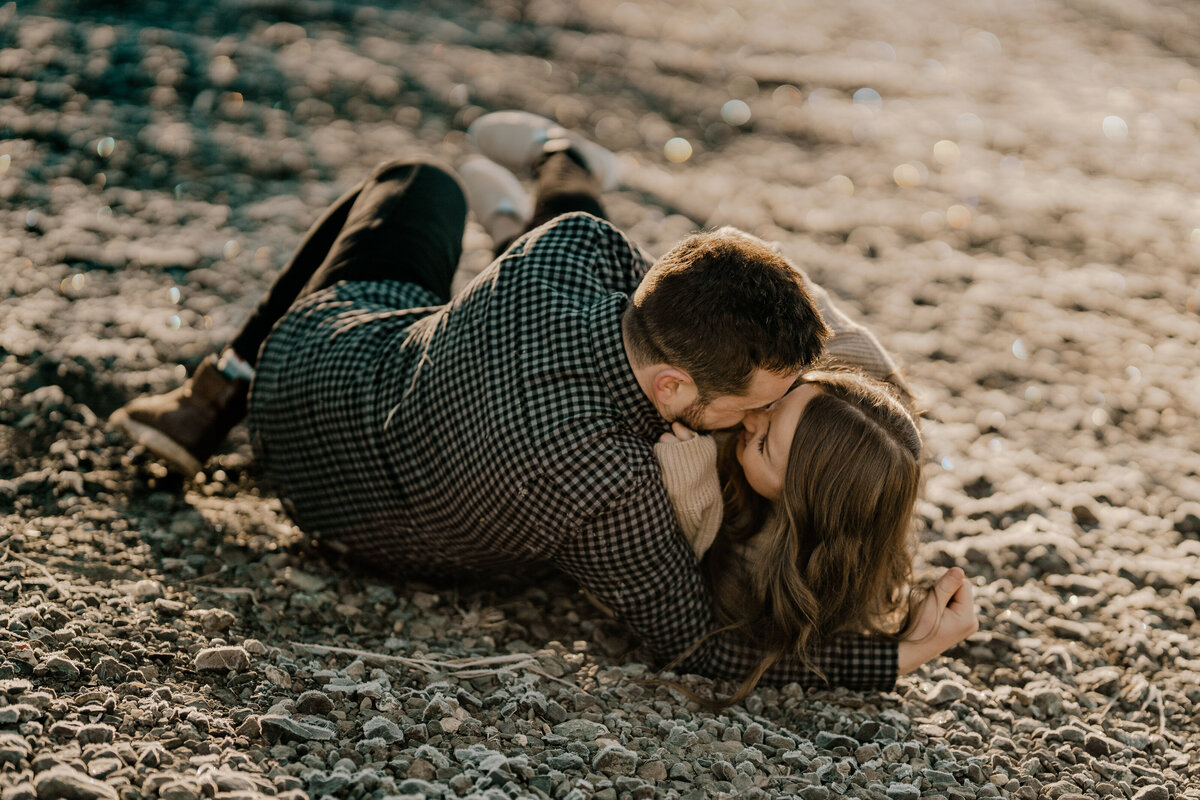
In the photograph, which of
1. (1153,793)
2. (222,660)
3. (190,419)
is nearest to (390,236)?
(190,419)

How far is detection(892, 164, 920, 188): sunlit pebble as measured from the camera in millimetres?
8008

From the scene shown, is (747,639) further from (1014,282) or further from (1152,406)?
(1014,282)

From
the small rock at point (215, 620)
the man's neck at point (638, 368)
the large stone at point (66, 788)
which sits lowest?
the small rock at point (215, 620)

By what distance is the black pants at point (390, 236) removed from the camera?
377 centimetres

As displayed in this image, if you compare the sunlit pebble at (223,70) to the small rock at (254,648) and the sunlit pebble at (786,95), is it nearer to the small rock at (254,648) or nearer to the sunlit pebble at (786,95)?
the sunlit pebble at (786,95)

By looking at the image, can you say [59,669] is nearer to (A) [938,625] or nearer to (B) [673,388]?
(B) [673,388]

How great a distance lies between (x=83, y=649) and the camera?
111 inches

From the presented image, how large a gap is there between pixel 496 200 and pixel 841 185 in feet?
13.2

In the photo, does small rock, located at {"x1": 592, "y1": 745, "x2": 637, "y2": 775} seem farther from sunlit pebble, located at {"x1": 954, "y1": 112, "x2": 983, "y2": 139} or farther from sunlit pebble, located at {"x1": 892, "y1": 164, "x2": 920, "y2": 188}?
sunlit pebble, located at {"x1": 954, "y1": 112, "x2": 983, "y2": 139}

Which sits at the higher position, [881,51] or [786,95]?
[881,51]

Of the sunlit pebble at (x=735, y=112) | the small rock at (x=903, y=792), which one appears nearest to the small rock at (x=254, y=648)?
the small rock at (x=903, y=792)

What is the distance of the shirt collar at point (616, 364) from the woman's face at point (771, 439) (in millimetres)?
432

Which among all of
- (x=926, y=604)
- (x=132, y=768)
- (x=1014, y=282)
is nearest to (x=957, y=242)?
(x=1014, y=282)

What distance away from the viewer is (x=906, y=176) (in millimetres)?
8148
